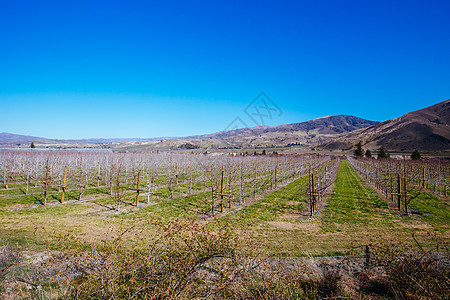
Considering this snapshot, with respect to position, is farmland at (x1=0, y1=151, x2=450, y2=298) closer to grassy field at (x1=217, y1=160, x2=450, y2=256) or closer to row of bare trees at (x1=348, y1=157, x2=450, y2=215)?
grassy field at (x1=217, y1=160, x2=450, y2=256)

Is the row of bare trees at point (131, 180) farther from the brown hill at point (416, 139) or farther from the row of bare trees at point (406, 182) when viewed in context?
the brown hill at point (416, 139)

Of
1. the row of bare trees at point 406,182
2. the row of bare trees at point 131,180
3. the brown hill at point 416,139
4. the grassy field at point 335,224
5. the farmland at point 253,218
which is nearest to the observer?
the farmland at point 253,218

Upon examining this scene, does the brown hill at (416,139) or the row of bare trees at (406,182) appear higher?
the brown hill at (416,139)

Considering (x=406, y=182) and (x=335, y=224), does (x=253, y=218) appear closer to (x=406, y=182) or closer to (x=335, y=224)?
(x=335, y=224)

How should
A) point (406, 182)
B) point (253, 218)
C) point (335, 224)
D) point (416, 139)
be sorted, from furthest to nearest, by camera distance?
point (416, 139)
point (406, 182)
point (253, 218)
point (335, 224)

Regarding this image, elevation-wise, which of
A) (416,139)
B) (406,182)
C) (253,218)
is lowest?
A: (253,218)

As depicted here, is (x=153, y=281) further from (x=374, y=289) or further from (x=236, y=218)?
(x=236, y=218)

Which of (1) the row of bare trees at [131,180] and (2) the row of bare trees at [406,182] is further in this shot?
(1) the row of bare trees at [131,180]

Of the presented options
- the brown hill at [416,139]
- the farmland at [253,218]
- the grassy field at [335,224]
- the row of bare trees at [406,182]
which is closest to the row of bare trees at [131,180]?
the farmland at [253,218]

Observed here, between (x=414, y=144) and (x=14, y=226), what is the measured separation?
4897 inches

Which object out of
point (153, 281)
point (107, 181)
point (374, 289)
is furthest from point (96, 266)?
point (107, 181)

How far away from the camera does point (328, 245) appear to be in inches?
332

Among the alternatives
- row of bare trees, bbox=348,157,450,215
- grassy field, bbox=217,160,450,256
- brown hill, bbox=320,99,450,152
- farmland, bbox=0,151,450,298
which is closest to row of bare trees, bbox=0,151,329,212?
farmland, bbox=0,151,450,298

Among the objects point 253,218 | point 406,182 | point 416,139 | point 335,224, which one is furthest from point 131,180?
point 416,139
